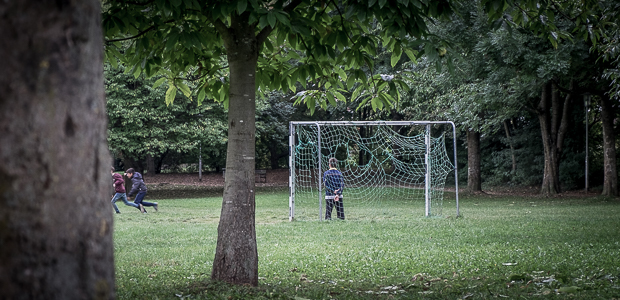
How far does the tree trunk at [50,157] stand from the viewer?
1249 millimetres

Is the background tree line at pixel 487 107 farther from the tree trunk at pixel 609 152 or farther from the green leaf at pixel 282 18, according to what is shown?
the green leaf at pixel 282 18

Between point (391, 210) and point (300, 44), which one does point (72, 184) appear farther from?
point (391, 210)

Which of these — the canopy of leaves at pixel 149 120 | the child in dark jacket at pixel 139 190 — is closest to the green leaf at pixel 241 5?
the child in dark jacket at pixel 139 190

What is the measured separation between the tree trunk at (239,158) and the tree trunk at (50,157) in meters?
3.96

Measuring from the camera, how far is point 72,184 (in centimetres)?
133

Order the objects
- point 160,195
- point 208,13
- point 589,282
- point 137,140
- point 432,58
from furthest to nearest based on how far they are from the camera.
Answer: point 160,195 → point 137,140 → point 589,282 → point 208,13 → point 432,58

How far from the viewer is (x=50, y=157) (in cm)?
129

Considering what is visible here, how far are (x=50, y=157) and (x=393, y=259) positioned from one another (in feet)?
23.5

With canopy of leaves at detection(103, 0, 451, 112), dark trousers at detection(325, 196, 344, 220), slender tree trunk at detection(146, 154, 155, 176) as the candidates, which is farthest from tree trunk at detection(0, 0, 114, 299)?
slender tree trunk at detection(146, 154, 155, 176)

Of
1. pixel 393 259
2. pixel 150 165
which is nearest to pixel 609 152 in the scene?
pixel 393 259

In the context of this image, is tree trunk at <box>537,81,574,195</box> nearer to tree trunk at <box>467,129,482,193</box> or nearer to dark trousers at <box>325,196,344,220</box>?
tree trunk at <box>467,129,482,193</box>

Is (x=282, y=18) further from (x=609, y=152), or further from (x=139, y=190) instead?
(x=609, y=152)

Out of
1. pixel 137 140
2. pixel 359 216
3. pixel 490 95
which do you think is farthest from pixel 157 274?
pixel 137 140

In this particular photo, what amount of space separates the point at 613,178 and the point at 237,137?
70.2ft
